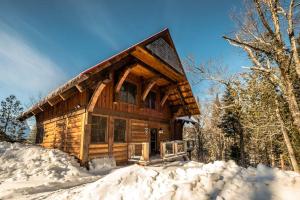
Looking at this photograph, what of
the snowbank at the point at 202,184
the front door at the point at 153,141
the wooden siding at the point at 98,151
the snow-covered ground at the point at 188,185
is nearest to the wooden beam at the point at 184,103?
the front door at the point at 153,141

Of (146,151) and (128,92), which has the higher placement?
(128,92)

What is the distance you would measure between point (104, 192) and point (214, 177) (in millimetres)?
2288

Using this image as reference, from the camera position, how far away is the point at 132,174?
421 cm

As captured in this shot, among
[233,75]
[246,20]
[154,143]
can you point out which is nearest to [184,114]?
[154,143]

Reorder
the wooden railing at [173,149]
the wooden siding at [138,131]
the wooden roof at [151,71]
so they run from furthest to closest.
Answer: the wooden siding at [138,131] < the wooden railing at [173,149] < the wooden roof at [151,71]

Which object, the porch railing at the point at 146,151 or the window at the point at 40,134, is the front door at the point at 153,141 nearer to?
the porch railing at the point at 146,151

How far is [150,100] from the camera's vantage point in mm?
13969

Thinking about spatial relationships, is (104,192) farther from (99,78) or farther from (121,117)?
(121,117)

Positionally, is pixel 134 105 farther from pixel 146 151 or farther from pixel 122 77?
pixel 146 151

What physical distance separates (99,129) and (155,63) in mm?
5105

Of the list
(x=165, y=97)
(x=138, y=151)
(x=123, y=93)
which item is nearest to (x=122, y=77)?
(x=123, y=93)

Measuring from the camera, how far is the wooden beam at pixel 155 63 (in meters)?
9.64

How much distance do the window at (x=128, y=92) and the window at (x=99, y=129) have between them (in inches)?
80.0

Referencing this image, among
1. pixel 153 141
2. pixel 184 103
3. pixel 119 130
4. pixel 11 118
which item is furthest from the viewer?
pixel 11 118
